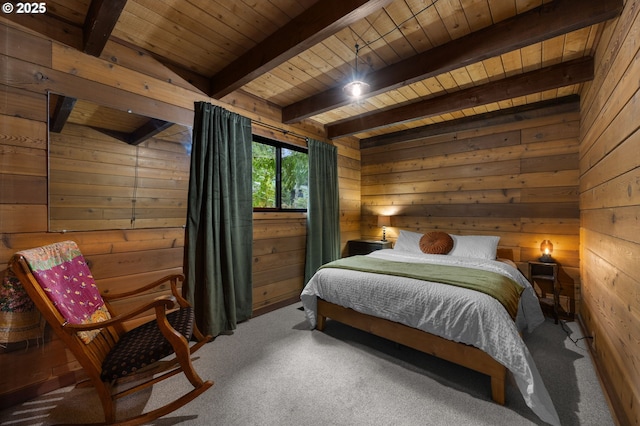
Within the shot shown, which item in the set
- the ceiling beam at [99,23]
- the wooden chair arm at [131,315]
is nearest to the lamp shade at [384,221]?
the wooden chair arm at [131,315]

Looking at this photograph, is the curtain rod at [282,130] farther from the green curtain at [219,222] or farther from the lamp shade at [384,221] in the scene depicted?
the lamp shade at [384,221]

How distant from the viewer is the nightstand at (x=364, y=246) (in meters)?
4.15

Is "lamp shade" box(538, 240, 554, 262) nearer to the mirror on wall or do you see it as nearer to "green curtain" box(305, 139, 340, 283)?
"green curtain" box(305, 139, 340, 283)

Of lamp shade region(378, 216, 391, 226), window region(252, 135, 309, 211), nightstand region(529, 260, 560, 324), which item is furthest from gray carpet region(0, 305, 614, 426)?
lamp shade region(378, 216, 391, 226)

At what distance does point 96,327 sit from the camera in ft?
4.66

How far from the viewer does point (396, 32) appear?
80.0 inches

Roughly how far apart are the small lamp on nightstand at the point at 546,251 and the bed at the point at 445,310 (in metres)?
0.53

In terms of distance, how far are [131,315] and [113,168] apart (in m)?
1.30

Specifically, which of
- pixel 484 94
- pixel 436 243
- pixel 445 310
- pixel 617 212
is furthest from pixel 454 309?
pixel 484 94

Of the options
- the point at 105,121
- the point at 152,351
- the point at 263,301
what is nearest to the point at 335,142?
the point at 263,301

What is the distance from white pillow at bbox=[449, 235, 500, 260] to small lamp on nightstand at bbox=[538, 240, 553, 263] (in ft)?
1.44

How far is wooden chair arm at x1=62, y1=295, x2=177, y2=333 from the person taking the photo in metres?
1.41

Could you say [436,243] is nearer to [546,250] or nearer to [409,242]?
[409,242]

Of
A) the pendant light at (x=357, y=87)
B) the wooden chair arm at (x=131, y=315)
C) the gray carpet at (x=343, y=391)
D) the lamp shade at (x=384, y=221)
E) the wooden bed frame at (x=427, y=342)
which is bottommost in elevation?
the gray carpet at (x=343, y=391)
